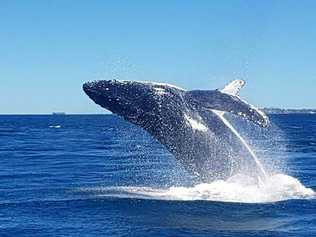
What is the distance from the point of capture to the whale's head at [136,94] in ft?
54.0

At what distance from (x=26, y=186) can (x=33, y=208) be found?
167 inches

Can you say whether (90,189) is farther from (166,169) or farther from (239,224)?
(166,169)

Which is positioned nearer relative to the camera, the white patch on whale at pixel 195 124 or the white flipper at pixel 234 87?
the white flipper at pixel 234 87

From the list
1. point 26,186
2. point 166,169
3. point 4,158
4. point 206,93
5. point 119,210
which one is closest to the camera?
point 119,210

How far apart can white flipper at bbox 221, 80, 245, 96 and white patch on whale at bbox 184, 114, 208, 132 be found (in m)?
1.19

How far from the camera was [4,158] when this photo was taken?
3072cm

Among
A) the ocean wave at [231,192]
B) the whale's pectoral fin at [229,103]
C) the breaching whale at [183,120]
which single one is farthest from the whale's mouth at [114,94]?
the ocean wave at [231,192]

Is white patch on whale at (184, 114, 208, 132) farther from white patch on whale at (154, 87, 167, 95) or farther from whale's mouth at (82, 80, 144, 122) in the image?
whale's mouth at (82, 80, 144, 122)

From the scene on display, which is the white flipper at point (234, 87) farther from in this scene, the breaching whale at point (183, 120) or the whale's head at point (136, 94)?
the whale's head at point (136, 94)

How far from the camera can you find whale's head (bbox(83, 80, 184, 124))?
1645cm

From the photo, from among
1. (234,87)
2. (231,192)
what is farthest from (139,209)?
(234,87)

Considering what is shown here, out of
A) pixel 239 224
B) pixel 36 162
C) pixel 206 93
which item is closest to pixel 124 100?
pixel 206 93

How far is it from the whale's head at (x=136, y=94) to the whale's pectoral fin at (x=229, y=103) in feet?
1.92

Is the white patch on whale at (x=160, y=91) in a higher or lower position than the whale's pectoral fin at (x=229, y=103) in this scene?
higher
